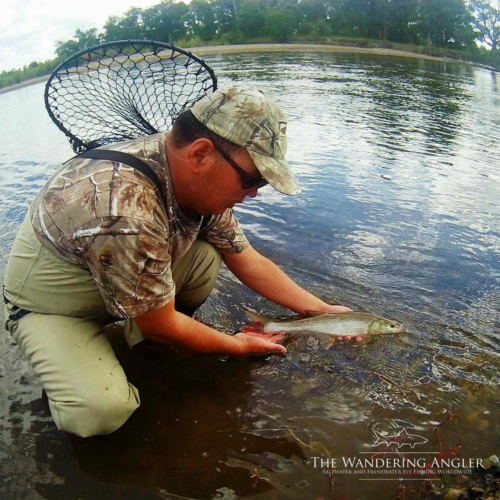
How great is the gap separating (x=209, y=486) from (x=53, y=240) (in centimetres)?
166

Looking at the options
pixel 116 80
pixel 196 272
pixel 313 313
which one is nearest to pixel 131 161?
pixel 196 272

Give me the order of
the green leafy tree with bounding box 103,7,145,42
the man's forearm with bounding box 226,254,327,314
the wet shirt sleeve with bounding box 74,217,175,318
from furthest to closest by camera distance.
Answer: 1. the green leafy tree with bounding box 103,7,145,42
2. the man's forearm with bounding box 226,254,327,314
3. the wet shirt sleeve with bounding box 74,217,175,318

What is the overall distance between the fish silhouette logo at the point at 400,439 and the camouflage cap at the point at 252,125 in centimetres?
171

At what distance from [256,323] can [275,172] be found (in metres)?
1.99

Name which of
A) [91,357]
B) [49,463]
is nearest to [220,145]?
[91,357]

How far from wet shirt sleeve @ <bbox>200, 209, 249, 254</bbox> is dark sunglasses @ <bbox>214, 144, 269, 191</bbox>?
37.1 inches

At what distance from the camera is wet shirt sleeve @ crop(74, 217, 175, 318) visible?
93.5 inches

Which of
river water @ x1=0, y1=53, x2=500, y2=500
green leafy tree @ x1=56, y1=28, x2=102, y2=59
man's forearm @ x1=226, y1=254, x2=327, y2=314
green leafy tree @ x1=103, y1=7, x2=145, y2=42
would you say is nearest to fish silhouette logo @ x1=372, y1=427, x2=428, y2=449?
river water @ x1=0, y1=53, x2=500, y2=500

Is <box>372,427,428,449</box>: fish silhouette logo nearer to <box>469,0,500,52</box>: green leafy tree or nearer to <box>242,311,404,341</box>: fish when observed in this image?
<box>242,311,404,341</box>: fish

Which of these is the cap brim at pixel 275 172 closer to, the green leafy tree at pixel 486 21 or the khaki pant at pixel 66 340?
the khaki pant at pixel 66 340

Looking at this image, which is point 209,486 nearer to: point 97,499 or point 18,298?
point 97,499

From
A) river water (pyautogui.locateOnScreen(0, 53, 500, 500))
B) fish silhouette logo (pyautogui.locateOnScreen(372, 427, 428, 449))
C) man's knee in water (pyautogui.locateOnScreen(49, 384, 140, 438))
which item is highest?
man's knee in water (pyautogui.locateOnScreen(49, 384, 140, 438))

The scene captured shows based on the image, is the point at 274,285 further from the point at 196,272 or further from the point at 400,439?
the point at 400,439

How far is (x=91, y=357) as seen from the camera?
9.49 feet
